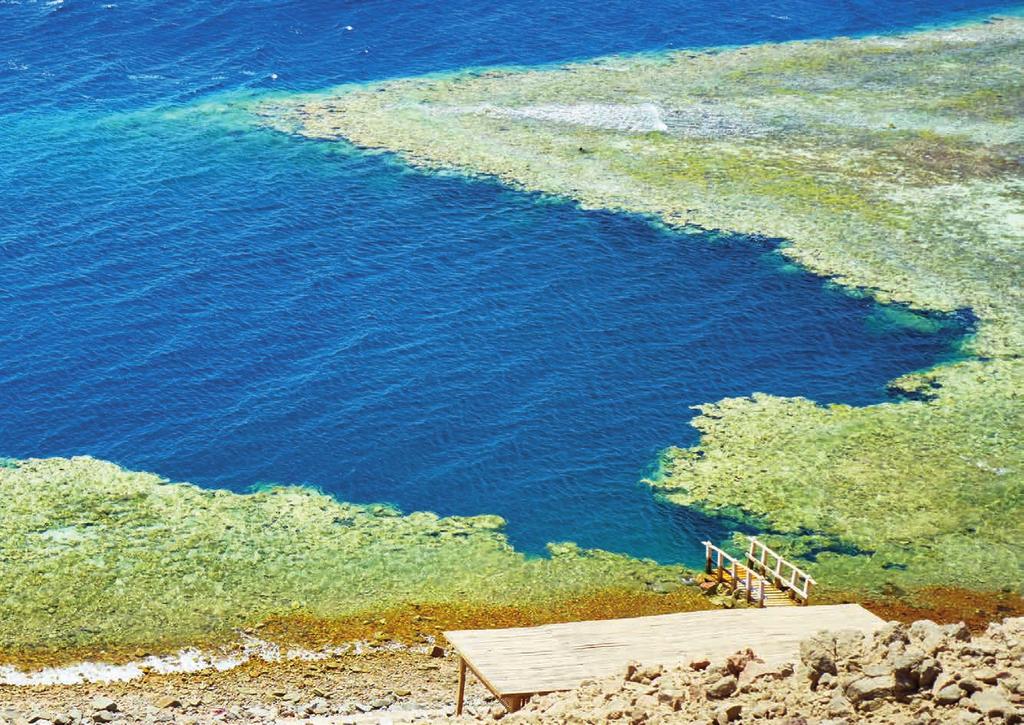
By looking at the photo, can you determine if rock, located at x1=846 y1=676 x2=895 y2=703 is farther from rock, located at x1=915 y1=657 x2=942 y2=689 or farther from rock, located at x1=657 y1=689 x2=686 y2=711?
rock, located at x1=657 y1=689 x2=686 y2=711

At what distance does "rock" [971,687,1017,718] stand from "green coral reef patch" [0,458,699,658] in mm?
16261

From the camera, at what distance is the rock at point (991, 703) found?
23.4m

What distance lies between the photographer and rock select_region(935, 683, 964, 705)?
23984 millimetres

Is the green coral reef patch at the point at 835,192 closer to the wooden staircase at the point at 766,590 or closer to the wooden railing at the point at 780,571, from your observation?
the wooden railing at the point at 780,571

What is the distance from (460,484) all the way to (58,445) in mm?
16052

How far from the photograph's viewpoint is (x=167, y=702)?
34031 millimetres

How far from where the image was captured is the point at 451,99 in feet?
278

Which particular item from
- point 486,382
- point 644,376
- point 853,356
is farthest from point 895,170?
point 486,382

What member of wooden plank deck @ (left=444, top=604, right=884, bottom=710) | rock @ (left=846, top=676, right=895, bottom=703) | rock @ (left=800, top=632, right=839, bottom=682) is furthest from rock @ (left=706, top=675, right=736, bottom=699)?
rock @ (left=846, top=676, right=895, bottom=703)

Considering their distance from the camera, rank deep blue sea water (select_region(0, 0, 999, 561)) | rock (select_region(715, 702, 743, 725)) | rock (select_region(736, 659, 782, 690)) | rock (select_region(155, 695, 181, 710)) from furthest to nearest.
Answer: deep blue sea water (select_region(0, 0, 999, 561))
rock (select_region(155, 695, 181, 710))
rock (select_region(736, 659, 782, 690))
rock (select_region(715, 702, 743, 725))

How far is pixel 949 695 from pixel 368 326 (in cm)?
3664

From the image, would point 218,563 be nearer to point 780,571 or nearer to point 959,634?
point 780,571

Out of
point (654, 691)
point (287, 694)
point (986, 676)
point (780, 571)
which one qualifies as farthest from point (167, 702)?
point (986, 676)

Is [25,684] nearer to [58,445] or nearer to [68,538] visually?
[68,538]
